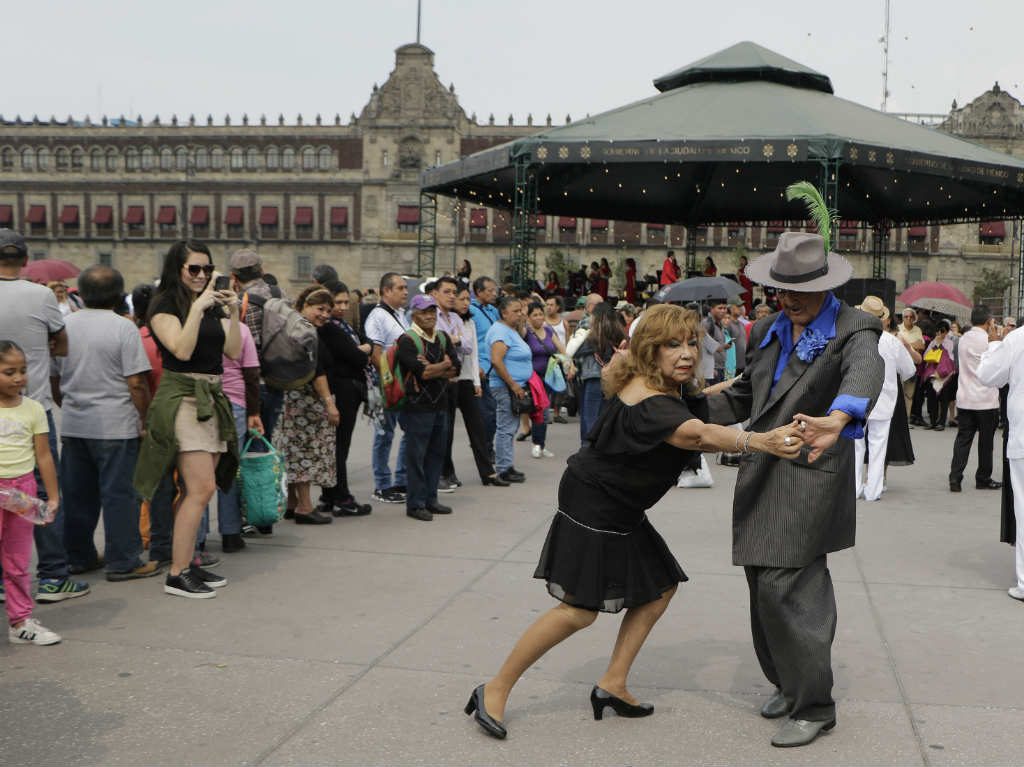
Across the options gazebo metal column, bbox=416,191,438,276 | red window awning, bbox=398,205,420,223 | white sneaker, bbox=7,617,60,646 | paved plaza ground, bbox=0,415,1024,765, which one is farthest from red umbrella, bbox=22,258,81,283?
red window awning, bbox=398,205,420,223

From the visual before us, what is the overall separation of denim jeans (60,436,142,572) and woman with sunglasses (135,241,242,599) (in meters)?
0.22

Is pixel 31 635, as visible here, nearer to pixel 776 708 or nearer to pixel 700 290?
pixel 776 708

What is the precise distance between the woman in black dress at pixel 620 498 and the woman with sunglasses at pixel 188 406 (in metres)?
2.33

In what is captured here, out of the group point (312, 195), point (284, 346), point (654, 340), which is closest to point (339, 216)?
point (312, 195)

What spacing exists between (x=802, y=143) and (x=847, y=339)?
41.2 feet

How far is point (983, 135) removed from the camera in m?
60.2

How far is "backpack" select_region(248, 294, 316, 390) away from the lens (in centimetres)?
688

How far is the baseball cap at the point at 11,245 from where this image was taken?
17.5 ft

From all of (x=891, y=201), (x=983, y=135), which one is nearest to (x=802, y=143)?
(x=891, y=201)

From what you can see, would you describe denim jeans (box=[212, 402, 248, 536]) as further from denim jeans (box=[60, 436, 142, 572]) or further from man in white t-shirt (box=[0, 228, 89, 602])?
man in white t-shirt (box=[0, 228, 89, 602])

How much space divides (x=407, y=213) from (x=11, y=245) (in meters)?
58.7

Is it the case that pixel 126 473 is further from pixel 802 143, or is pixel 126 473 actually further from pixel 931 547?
pixel 802 143

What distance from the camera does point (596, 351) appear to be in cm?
941

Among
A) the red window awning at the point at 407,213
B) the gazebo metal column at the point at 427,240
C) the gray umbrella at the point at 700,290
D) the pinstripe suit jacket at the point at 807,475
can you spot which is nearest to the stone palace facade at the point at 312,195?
the red window awning at the point at 407,213
